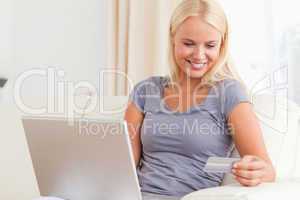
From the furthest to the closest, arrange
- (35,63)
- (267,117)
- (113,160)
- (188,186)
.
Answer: (35,63) → (267,117) → (188,186) → (113,160)

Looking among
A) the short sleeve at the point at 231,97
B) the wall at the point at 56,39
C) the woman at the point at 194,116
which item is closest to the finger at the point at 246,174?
the woman at the point at 194,116

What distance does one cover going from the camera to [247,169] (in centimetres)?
98

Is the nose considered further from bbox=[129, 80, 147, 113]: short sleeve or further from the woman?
bbox=[129, 80, 147, 113]: short sleeve

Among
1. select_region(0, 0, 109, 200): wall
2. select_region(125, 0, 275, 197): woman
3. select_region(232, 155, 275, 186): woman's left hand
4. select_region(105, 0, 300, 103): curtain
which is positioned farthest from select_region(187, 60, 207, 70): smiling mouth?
select_region(0, 0, 109, 200): wall

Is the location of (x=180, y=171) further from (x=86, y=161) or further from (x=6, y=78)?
(x=6, y=78)

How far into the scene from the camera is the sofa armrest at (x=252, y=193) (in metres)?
0.89

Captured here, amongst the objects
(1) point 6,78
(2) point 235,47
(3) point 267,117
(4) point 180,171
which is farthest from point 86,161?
(1) point 6,78

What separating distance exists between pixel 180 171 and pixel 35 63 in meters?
1.54

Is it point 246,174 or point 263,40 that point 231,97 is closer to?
point 246,174

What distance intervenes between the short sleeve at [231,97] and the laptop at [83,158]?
0.39 metres

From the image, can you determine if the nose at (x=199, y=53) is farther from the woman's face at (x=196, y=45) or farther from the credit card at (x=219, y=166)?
the credit card at (x=219, y=166)

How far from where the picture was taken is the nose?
4.23 feet

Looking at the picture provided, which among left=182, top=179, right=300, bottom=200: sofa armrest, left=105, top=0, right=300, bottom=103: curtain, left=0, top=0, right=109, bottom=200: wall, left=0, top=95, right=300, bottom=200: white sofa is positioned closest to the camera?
left=182, top=179, right=300, bottom=200: sofa armrest

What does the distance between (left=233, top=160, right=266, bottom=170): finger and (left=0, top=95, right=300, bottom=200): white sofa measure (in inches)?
7.0
